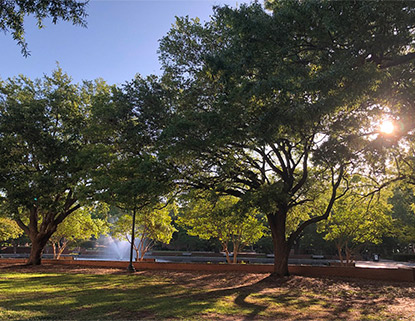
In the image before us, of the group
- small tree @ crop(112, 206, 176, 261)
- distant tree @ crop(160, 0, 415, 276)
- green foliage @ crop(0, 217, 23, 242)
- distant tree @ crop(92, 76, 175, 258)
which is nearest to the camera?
distant tree @ crop(160, 0, 415, 276)

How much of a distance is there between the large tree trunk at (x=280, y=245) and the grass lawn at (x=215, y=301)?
1452 millimetres

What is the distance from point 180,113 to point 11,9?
8.29 meters

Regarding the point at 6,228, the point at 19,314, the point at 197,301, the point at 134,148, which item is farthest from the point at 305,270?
the point at 6,228

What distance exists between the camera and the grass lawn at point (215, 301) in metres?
8.24

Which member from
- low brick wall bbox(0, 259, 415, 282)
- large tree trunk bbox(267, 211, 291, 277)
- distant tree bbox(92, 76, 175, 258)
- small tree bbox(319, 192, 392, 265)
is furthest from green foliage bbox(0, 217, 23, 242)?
small tree bbox(319, 192, 392, 265)

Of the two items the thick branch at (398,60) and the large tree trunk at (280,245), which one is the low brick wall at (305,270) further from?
the thick branch at (398,60)

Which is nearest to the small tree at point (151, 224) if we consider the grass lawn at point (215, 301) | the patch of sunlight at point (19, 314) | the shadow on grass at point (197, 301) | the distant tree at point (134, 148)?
the distant tree at point (134, 148)

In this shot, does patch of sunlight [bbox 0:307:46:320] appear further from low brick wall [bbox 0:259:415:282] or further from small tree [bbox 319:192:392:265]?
small tree [bbox 319:192:392:265]

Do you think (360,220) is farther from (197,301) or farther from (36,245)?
(36,245)

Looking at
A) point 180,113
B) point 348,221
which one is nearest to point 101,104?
point 180,113

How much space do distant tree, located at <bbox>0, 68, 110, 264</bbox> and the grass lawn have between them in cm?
803

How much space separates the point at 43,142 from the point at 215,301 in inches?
620

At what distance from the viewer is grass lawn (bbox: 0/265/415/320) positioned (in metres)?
8.24

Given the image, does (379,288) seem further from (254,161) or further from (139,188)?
(139,188)
